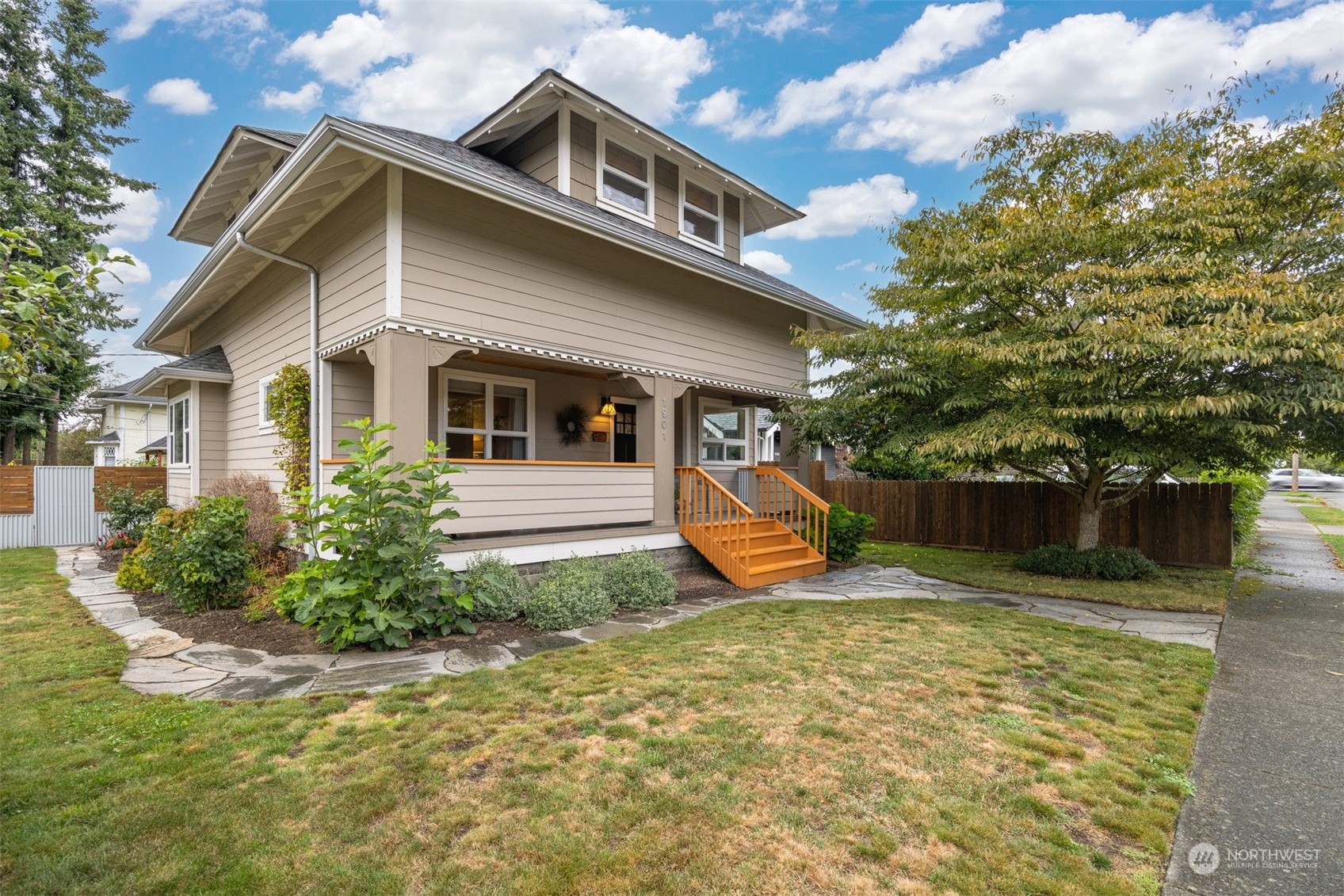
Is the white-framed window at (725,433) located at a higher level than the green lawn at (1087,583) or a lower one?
higher

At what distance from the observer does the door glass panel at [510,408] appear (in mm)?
8852

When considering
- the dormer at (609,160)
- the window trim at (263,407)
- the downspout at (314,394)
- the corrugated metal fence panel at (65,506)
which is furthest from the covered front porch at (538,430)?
the corrugated metal fence panel at (65,506)

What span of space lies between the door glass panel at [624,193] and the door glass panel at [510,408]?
315 centimetres

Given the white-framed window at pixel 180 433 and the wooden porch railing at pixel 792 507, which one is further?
the white-framed window at pixel 180 433

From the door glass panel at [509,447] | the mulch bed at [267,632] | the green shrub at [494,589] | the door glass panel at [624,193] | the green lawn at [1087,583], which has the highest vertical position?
the door glass panel at [624,193]

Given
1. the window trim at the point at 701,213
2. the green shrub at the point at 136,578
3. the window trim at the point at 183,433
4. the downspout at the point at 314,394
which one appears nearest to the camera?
the downspout at the point at 314,394

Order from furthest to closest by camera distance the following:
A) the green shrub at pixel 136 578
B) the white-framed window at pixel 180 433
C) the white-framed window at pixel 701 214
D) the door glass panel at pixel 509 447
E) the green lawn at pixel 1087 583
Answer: the white-framed window at pixel 180 433
the white-framed window at pixel 701 214
the door glass panel at pixel 509 447
the green shrub at pixel 136 578
the green lawn at pixel 1087 583

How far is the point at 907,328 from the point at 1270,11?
6.78m

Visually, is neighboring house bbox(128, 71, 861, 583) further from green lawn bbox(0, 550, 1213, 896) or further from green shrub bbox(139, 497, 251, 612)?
green lawn bbox(0, 550, 1213, 896)

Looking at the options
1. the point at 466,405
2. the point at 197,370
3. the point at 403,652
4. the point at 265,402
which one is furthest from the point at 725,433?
the point at 197,370

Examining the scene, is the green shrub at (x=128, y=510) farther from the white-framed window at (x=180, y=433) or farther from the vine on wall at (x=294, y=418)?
the vine on wall at (x=294, y=418)

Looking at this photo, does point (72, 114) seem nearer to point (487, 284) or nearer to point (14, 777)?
point (487, 284)

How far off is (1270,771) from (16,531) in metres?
17.9

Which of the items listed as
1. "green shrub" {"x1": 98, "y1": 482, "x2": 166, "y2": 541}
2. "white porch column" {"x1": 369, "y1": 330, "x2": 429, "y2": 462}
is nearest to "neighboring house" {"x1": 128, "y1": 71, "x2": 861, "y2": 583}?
"white porch column" {"x1": 369, "y1": 330, "x2": 429, "y2": 462}
